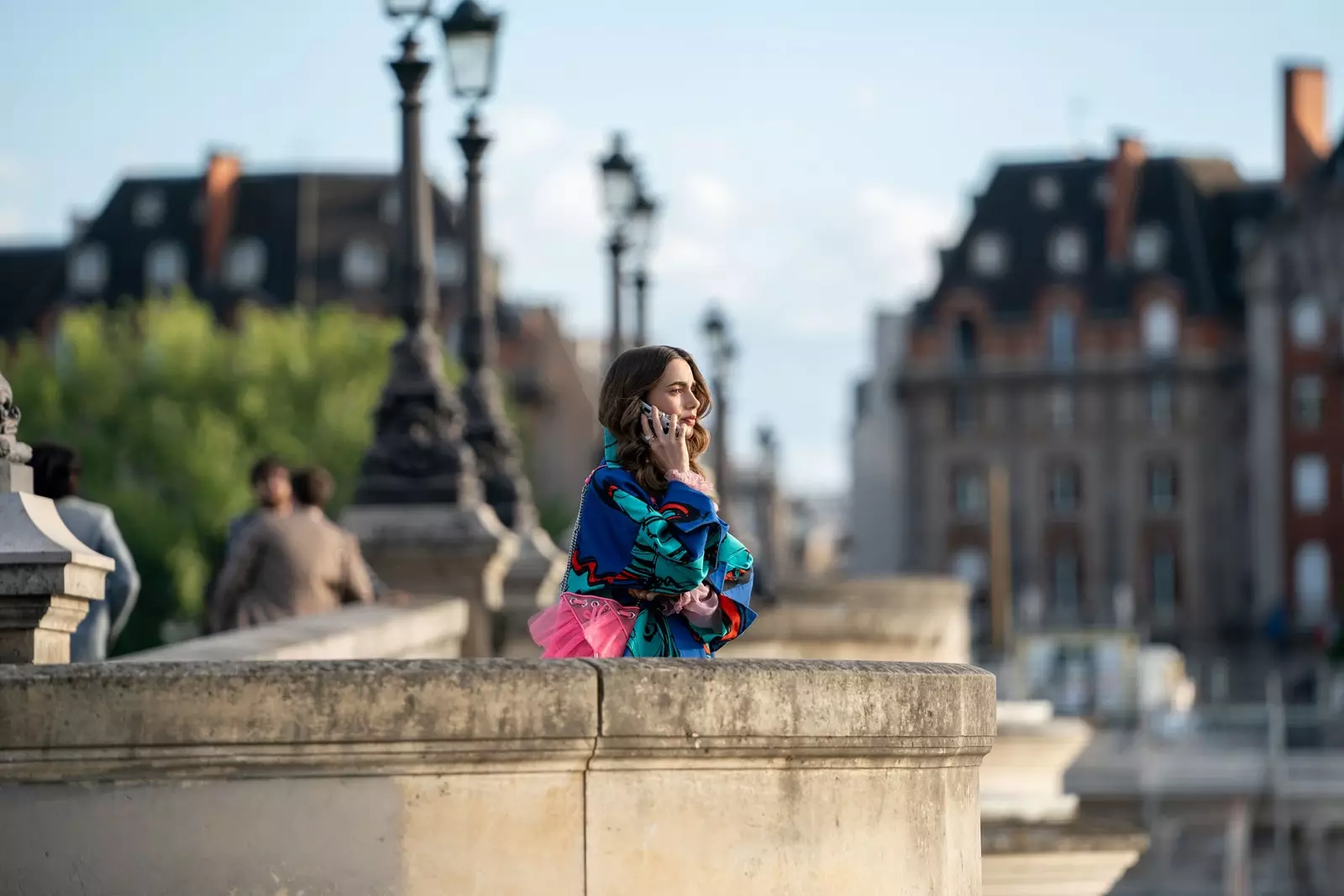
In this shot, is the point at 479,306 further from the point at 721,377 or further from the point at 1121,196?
the point at 1121,196

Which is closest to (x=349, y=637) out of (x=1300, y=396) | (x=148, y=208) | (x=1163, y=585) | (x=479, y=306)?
(x=479, y=306)

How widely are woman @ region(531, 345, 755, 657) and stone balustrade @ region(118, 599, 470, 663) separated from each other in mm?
905

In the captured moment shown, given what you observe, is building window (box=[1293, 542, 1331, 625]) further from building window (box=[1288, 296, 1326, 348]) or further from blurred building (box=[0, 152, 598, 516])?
blurred building (box=[0, 152, 598, 516])

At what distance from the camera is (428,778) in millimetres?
5750

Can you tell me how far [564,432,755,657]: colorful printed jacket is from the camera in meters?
6.88

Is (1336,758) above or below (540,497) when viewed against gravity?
below

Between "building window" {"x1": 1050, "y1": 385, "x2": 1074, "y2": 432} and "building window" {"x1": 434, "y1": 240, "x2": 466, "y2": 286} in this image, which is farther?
"building window" {"x1": 1050, "y1": 385, "x2": 1074, "y2": 432}

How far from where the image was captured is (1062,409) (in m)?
93.6

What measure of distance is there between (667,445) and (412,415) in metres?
10.7

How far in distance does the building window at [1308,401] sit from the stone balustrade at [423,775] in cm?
8371

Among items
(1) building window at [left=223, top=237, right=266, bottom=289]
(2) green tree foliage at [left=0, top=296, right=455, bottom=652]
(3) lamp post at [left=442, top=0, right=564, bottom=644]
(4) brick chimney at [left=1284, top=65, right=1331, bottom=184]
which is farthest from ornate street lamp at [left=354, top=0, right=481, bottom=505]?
(1) building window at [left=223, top=237, right=266, bottom=289]

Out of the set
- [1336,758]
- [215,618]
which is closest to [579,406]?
[1336,758]

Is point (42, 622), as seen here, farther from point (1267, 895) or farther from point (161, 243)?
point (161, 243)

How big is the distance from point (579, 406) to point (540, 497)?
1391cm
